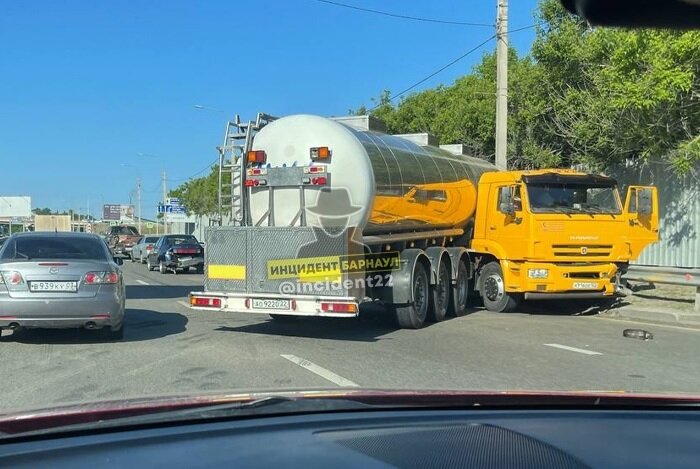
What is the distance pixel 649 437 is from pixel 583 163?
18.2 meters

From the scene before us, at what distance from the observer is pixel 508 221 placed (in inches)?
554

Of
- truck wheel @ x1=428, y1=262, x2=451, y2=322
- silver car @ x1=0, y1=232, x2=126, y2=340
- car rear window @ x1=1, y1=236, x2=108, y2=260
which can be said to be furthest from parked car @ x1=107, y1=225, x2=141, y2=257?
silver car @ x1=0, y1=232, x2=126, y2=340

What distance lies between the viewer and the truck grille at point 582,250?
43.8ft

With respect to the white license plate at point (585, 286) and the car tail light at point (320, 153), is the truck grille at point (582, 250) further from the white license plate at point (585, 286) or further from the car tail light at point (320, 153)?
the car tail light at point (320, 153)

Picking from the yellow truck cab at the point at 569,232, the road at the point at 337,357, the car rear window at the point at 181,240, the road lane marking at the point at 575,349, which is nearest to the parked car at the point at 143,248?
the car rear window at the point at 181,240

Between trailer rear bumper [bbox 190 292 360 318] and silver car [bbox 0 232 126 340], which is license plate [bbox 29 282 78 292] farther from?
trailer rear bumper [bbox 190 292 360 318]

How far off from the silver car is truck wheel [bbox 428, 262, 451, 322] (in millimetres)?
5516

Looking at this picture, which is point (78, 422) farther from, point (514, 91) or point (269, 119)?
point (514, 91)

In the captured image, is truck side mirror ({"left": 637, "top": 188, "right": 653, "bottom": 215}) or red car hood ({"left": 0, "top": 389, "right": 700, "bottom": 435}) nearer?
red car hood ({"left": 0, "top": 389, "right": 700, "bottom": 435})

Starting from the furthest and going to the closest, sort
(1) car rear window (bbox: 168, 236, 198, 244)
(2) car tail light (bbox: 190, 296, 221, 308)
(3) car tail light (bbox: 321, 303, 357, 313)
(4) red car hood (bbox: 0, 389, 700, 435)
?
(1) car rear window (bbox: 168, 236, 198, 244), (2) car tail light (bbox: 190, 296, 221, 308), (3) car tail light (bbox: 321, 303, 357, 313), (4) red car hood (bbox: 0, 389, 700, 435)

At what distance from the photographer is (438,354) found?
935 centimetres

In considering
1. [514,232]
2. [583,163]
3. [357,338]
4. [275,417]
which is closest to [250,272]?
[357,338]

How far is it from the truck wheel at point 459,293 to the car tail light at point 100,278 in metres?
6.68

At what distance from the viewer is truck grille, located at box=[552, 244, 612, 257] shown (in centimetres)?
1335
